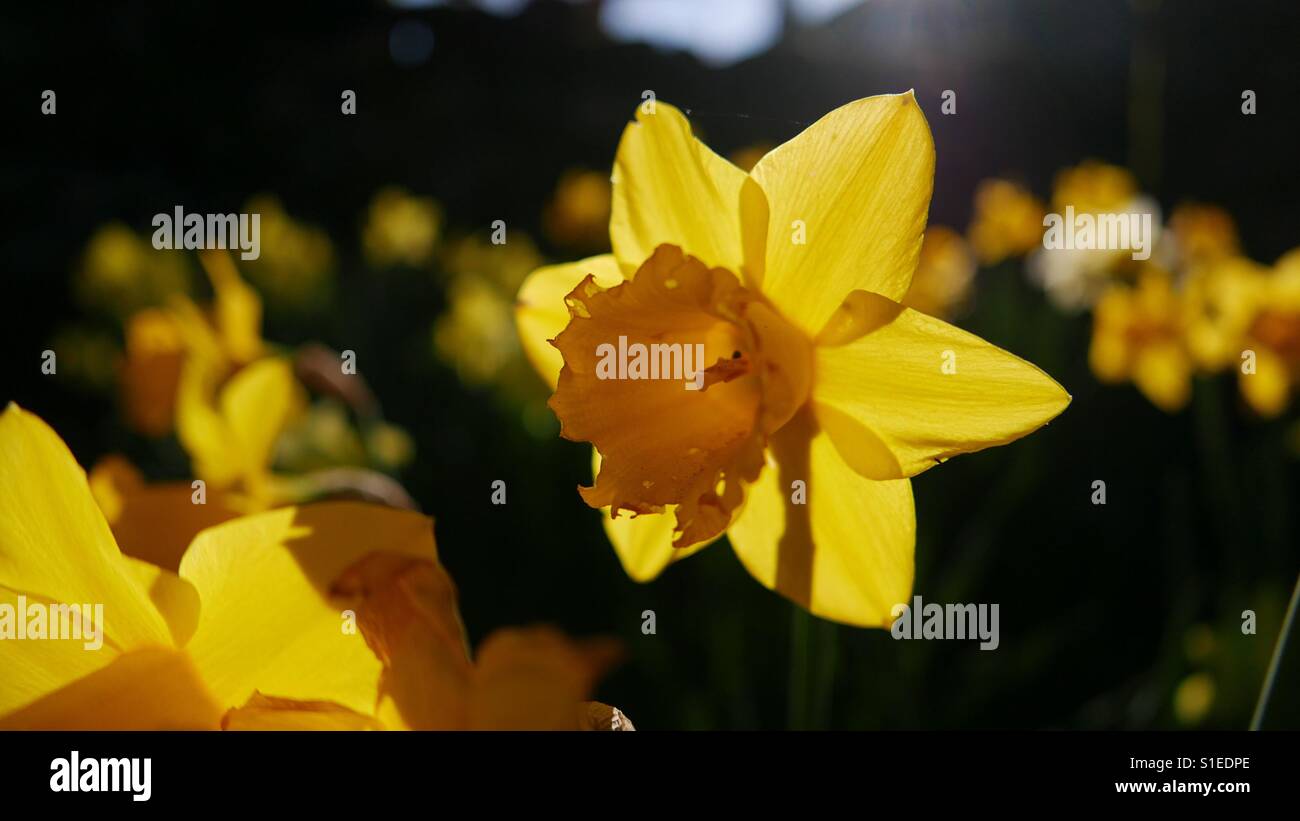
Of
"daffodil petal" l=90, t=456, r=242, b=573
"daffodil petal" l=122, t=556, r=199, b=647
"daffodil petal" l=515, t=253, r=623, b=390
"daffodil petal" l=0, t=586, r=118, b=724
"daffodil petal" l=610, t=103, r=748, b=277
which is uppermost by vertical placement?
"daffodil petal" l=610, t=103, r=748, b=277

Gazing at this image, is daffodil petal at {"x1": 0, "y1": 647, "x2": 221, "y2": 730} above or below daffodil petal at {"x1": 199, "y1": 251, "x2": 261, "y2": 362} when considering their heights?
below

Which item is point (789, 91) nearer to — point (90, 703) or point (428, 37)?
point (90, 703)

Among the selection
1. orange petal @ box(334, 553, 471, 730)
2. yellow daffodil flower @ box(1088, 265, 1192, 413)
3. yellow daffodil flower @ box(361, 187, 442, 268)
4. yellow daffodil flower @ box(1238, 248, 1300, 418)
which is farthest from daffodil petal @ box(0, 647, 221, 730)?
yellow daffodil flower @ box(361, 187, 442, 268)

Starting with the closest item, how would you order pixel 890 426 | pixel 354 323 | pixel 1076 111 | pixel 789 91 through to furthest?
pixel 890 426, pixel 789 91, pixel 354 323, pixel 1076 111

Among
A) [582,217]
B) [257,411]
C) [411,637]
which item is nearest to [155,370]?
[257,411]

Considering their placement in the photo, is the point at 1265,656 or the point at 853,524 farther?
the point at 1265,656

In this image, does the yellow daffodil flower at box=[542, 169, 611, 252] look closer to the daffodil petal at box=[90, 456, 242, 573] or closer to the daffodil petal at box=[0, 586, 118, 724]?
the daffodil petal at box=[90, 456, 242, 573]
